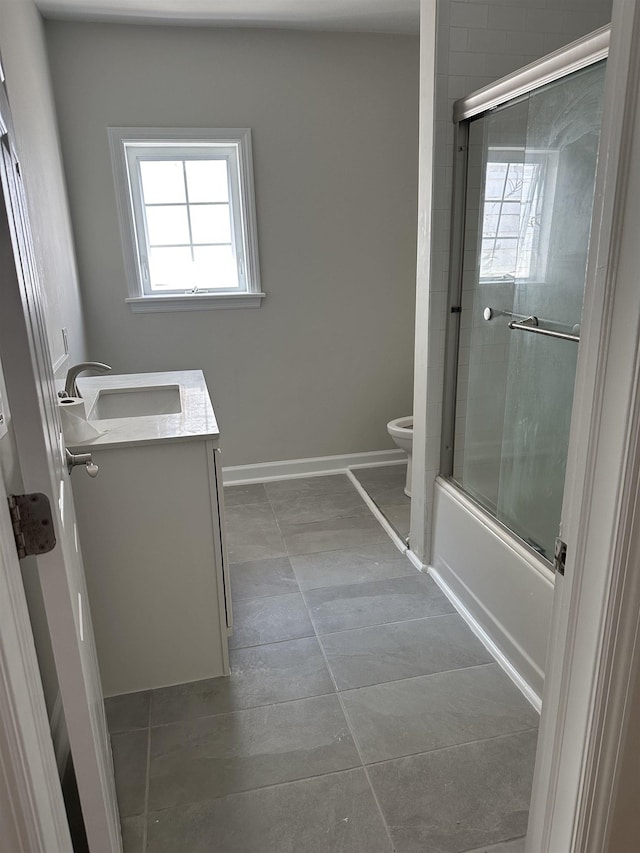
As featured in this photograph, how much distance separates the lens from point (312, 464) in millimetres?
3766

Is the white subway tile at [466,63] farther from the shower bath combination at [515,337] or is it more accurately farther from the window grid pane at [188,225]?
the window grid pane at [188,225]

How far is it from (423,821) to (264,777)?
1.40ft

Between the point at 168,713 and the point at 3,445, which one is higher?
the point at 3,445

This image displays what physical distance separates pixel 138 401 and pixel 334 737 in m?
1.48

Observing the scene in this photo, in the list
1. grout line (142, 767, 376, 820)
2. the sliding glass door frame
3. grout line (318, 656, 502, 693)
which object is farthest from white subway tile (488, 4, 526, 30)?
grout line (142, 767, 376, 820)

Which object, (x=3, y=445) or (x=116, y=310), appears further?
(x=116, y=310)

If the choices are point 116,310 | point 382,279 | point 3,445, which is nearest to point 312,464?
point 382,279

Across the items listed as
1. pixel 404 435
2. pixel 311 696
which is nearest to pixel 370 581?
pixel 311 696

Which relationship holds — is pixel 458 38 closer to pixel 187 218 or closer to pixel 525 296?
Answer: pixel 525 296

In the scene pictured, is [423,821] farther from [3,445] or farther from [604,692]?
[3,445]

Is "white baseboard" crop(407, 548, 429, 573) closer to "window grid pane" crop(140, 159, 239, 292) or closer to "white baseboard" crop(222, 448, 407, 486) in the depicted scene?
"white baseboard" crop(222, 448, 407, 486)

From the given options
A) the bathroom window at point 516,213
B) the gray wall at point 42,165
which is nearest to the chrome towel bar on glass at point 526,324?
the bathroom window at point 516,213

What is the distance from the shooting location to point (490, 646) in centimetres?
210

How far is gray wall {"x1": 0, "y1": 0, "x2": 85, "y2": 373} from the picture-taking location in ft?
6.79
